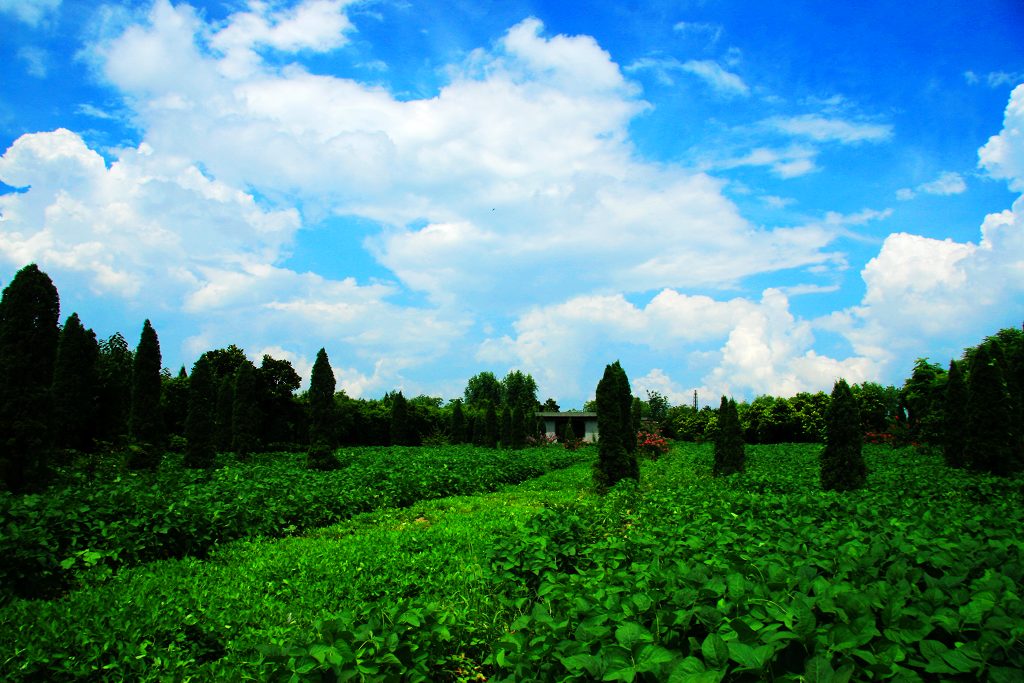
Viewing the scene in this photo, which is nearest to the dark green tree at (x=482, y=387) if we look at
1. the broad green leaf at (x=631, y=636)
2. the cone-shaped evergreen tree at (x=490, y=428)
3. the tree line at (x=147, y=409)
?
the tree line at (x=147, y=409)

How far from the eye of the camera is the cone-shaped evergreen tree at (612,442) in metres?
16.0

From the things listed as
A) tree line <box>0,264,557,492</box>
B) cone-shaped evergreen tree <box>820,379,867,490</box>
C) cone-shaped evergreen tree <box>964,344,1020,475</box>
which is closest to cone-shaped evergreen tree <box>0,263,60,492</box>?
tree line <box>0,264,557,492</box>

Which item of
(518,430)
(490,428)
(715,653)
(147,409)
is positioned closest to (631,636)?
(715,653)

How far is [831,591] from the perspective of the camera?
2652mm

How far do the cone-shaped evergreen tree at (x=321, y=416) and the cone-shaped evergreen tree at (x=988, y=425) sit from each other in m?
20.5

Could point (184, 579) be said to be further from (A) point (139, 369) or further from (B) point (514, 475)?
(A) point (139, 369)

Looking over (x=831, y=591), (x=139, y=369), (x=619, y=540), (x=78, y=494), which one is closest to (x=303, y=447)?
(x=139, y=369)

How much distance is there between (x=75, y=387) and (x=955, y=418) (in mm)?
30819

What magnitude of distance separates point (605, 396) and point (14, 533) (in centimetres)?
1368

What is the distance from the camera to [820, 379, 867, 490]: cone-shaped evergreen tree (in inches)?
464

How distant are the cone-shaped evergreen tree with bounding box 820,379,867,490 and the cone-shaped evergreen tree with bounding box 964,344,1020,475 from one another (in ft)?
16.8

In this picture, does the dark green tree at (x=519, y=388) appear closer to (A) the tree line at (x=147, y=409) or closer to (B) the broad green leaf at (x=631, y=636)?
(A) the tree line at (x=147, y=409)

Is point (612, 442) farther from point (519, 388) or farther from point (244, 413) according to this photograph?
point (519, 388)

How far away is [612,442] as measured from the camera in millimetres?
16000
